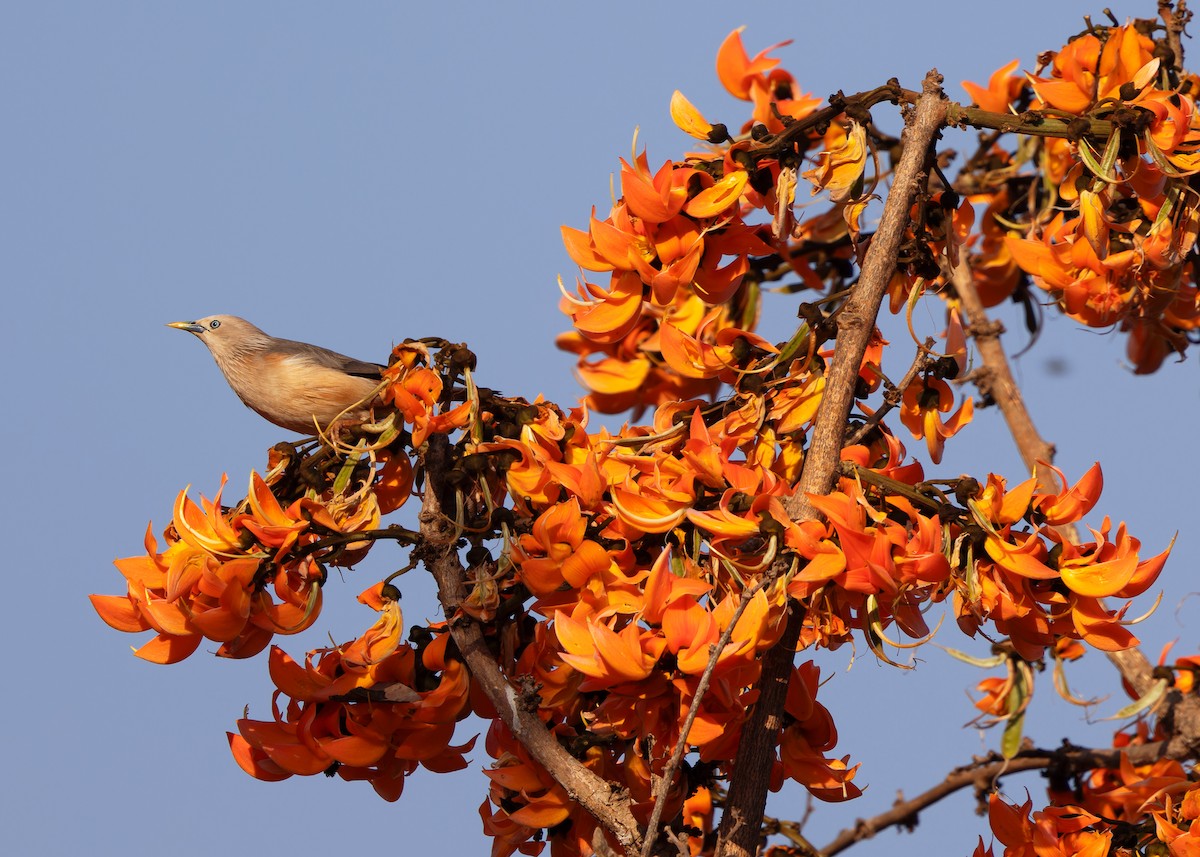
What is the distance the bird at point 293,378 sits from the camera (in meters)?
3.61

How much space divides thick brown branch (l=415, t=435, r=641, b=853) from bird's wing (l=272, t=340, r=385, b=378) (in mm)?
853

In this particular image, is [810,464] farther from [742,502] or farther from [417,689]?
[417,689]

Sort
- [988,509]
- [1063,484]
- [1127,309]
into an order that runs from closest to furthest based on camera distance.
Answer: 1. [988,509]
2. [1063,484]
3. [1127,309]

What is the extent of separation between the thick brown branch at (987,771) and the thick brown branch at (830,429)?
132cm

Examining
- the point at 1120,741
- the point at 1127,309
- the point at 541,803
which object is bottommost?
the point at 541,803

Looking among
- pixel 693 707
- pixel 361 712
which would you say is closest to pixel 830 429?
pixel 693 707

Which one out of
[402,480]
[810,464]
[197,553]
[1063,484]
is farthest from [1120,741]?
[197,553]

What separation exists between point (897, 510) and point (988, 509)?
0.58ft

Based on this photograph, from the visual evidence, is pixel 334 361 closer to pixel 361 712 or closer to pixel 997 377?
pixel 361 712

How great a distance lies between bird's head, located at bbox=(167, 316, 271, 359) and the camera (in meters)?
4.36

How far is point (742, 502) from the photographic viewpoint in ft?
8.31

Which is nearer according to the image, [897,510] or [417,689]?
[897,510]

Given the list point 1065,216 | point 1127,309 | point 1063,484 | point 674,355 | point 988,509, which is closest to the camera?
point 988,509

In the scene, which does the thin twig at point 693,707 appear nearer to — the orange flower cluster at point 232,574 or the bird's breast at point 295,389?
the orange flower cluster at point 232,574
